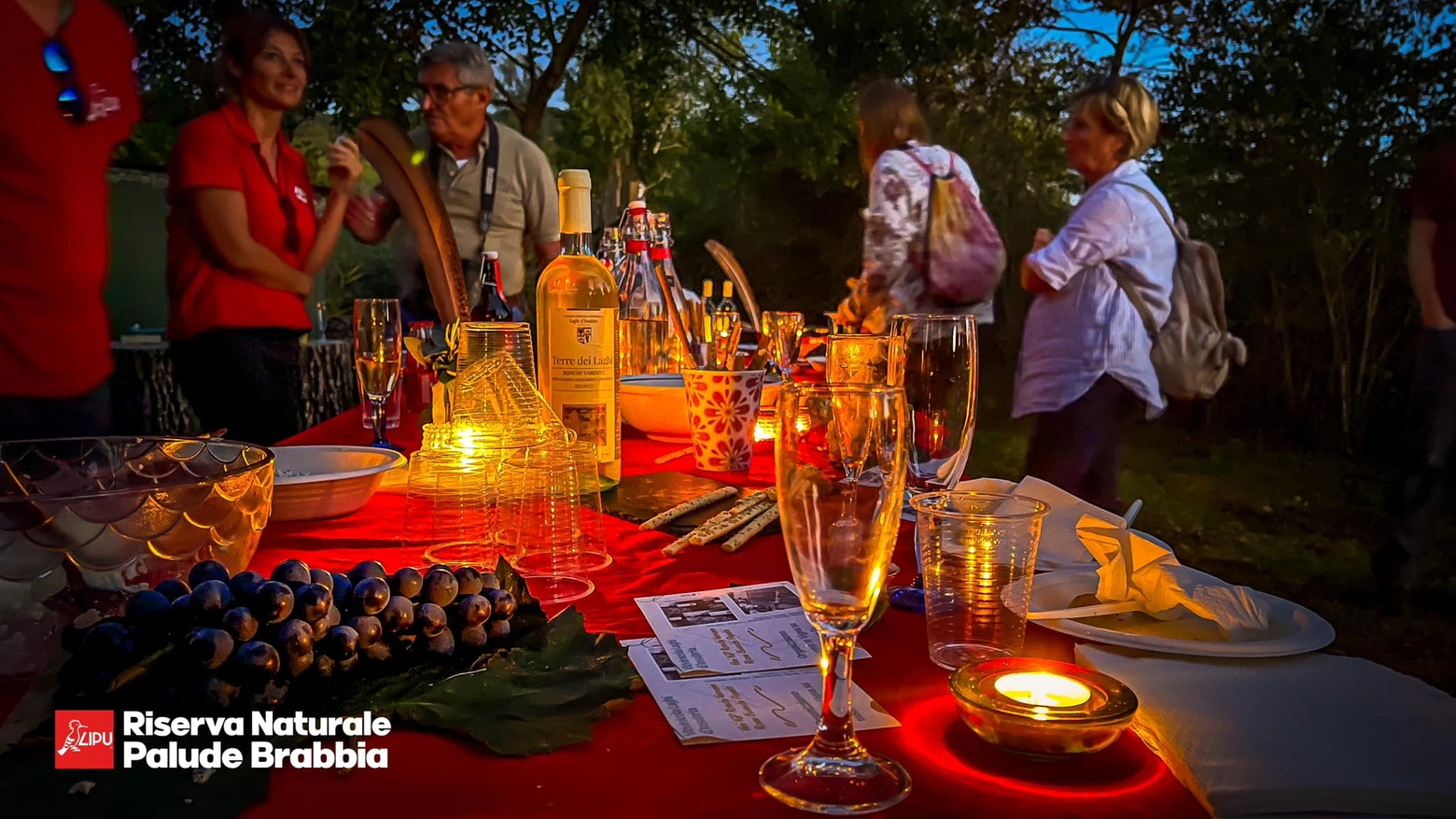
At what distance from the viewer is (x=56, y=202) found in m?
1.98

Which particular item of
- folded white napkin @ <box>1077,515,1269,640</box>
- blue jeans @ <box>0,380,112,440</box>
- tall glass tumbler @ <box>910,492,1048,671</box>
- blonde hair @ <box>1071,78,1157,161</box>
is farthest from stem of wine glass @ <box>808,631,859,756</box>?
blonde hair @ <box>1071,78,1157,161</box>

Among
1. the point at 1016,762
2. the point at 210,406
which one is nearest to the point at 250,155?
the point at 210,406

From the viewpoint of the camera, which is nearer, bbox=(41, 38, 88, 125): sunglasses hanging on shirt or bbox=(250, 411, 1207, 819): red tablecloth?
bbox=(250, 411, 1207, 819): red tablecloth

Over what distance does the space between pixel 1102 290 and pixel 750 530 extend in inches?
72.2

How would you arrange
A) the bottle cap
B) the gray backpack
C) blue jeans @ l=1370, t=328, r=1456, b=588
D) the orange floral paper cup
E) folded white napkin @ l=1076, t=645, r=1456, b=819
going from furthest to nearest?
blue jeans @ l=1370, t=328, r=1456, b=588
the gray backpack
the orange floral paper cup
the bottle cap
folded white napkin @ l=1076, t=645, r=1456, b=819

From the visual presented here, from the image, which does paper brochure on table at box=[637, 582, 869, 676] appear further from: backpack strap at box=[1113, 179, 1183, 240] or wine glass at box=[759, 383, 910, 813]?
backpack strap at box=[1113, 179, 1183, 240]

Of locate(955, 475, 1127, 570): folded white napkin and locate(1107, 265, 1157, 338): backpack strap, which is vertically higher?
locate(1107, 265, 1157, 338): backpack strap

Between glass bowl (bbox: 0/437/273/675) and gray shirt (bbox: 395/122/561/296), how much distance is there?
2438 mm

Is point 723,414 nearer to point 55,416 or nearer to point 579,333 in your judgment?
point 579,333

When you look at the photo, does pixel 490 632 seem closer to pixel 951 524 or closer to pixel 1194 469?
pixel 951 524

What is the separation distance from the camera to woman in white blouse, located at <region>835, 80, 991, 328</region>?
3051 mm

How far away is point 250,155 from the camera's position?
235 cm

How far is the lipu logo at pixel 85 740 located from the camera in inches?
19.8

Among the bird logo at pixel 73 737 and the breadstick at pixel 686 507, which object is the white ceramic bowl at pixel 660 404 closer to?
the breadstick at pixel 686 507
